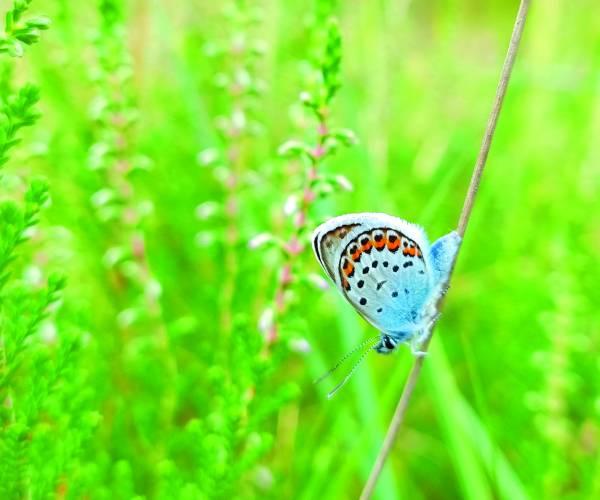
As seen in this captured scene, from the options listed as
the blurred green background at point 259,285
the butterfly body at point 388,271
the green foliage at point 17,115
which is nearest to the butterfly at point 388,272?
the butterfly body at point 388,271

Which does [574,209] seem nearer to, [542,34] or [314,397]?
[314,397]

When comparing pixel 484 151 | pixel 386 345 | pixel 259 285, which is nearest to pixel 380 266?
pixel 386 345

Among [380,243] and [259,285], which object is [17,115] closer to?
[380,243]

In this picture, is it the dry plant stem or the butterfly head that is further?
the butterfly head

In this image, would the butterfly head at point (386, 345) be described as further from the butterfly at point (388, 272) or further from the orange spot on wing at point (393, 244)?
the orange spot on wing at point (393, 244)

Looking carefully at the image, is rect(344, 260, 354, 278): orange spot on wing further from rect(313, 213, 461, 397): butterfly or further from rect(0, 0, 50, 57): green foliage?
rect(0, 0, 50, 57): green foliage

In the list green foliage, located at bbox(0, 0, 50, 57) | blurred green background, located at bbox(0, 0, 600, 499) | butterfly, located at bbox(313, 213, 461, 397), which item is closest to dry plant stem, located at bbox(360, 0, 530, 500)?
butterfly, located at bbox(313, 213, 461, 397)
